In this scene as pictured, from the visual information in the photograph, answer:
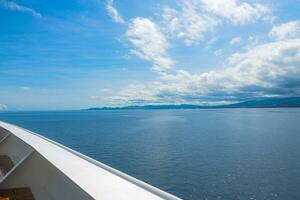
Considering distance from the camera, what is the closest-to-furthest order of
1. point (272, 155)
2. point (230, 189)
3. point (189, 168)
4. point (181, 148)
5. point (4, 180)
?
point (4, 180) → point (230, 189) → point (189, 168) → point (272, 155) → point (181, 148)

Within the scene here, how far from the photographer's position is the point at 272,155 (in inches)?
1236

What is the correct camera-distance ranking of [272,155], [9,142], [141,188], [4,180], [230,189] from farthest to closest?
[272,155], [230,189], [9,142], [4,180], [141,188]

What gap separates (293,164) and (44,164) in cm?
2717

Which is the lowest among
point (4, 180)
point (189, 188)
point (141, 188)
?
point (189, 188)

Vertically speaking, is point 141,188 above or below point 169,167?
above

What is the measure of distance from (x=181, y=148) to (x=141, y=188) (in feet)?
116

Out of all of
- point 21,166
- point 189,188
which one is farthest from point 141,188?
point 189,188

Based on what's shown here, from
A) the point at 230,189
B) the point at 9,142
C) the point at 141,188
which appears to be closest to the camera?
the point at 141,188

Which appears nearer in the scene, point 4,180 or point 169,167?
point 4,180

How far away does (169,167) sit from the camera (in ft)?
86.4

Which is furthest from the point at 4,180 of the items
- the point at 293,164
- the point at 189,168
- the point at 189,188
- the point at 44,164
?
the point at 293,164

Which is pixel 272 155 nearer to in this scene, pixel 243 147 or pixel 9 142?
pixel 243 147

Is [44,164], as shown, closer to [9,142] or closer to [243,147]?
[9,142]

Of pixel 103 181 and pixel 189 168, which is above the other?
pixel 103 181
